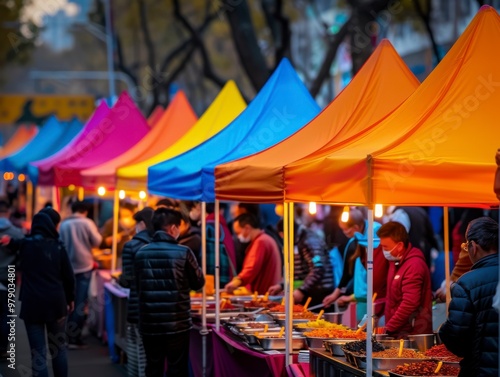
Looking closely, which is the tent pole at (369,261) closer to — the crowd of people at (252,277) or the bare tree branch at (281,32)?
the crowd of people at (252,277)

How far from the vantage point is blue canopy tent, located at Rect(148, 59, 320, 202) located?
11562mm

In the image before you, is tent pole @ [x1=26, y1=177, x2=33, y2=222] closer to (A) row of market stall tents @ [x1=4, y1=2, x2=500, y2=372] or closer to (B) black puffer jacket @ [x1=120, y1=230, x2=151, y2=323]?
(A) row of market stall tents @ [x1=4, y1=2, x2=500, y2=372]

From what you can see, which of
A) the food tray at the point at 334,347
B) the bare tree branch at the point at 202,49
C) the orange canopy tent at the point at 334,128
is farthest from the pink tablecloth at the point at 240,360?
the bare tree branch at the point at 202,49

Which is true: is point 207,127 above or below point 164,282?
above

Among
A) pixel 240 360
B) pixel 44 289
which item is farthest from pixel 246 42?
pixel 240 360

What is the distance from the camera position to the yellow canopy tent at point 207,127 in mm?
14430

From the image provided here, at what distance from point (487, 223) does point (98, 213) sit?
20418mm

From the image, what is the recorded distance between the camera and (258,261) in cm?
1330

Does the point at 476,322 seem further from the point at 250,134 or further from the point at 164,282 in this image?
the point at 250,134

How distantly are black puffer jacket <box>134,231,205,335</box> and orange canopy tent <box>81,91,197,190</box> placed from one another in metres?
5.74

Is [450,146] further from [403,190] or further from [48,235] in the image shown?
[48,235]

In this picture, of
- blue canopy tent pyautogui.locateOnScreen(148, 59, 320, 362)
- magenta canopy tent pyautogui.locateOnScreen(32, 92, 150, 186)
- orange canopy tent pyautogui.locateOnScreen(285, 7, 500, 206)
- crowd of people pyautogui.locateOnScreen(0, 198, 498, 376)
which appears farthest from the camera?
magenta canopy tent pyautogui.locateOnScreen(32, 92, 150, 186)

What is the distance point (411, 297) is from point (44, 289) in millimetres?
3887

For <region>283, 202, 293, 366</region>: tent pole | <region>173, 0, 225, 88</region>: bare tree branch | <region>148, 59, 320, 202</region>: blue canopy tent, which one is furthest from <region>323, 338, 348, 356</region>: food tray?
<region>173, 0, 225, 88</region>: bare tree branch
